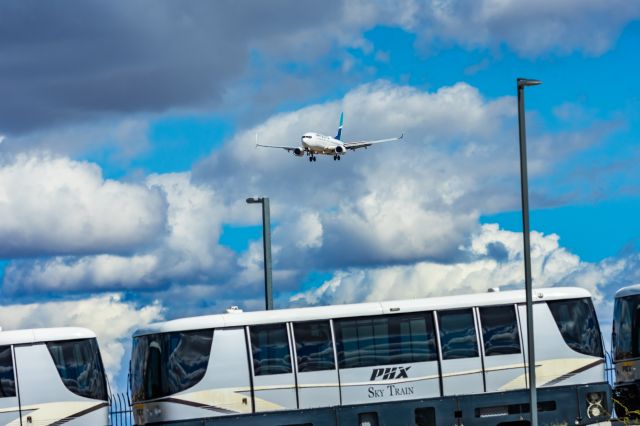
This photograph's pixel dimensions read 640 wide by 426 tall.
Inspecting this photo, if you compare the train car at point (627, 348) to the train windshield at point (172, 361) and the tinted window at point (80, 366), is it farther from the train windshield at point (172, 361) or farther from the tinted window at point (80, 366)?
the tinted window at point (80, 366)

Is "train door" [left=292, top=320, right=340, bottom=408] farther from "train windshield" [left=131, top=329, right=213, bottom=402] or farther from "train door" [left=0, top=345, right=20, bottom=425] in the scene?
"train door" [left=0, top=345, right=20, bottom=425]

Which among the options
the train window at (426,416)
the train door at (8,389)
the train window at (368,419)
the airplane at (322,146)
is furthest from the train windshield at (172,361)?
the airplane at (322,146)

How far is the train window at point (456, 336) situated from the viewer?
2925 cm

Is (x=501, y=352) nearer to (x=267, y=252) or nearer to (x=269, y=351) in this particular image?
(x=269, y=351)

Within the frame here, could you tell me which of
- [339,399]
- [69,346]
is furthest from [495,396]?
[69,346]

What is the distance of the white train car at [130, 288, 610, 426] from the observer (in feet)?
93.8

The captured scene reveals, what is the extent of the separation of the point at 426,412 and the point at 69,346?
788 cm

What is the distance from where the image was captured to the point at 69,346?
28.6m

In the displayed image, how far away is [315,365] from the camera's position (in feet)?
94.7

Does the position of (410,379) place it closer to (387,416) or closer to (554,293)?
(387,416)

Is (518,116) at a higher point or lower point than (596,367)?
higher

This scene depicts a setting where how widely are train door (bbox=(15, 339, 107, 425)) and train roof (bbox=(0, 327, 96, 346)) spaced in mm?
110

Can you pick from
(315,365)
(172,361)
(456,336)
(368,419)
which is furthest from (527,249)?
(172,361)

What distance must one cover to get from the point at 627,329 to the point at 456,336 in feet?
19.3
